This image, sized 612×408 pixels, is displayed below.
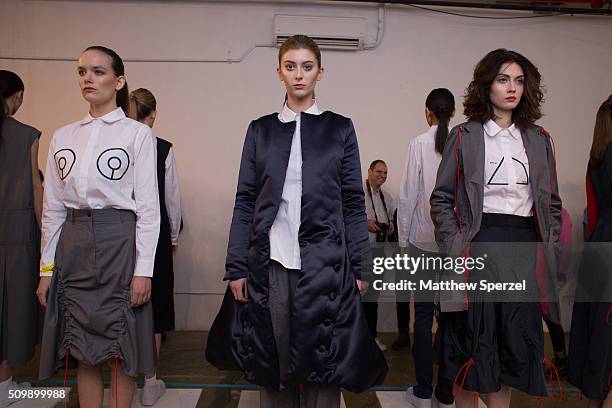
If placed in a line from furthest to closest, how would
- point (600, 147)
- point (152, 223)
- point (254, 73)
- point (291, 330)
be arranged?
1. point (254, 73)
2. point (600, 147)
3. point (152, 223)
4. point (291, 330)

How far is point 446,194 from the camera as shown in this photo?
5.93 feet

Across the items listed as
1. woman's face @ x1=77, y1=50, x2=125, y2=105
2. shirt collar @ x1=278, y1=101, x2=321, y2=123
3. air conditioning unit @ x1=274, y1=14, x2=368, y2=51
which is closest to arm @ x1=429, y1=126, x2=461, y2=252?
shirt collar @ x1=278, y1=101, x2=321, y2=123

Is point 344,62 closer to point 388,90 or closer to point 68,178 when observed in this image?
point 388,90

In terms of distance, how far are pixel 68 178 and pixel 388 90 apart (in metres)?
2.66

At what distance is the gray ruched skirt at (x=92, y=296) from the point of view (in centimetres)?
174

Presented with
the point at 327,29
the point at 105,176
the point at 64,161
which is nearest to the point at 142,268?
the point at 105,176

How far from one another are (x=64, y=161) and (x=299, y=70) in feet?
2.81

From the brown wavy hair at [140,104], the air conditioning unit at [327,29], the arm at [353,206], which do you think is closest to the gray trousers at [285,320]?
the arm at [353,206]

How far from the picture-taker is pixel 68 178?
1729 millimetres

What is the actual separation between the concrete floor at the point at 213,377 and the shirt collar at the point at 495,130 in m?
1.32

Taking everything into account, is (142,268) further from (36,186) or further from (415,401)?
(415,401)

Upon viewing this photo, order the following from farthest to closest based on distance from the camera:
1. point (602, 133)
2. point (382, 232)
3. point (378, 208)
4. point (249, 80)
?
1. point (249, 80)
2. point (378, 208)
3. point (382, 232)
4. point (602, 133)

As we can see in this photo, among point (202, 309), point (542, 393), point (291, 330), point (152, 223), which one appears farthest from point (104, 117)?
point (202, 309)

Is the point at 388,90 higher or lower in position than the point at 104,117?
higher
